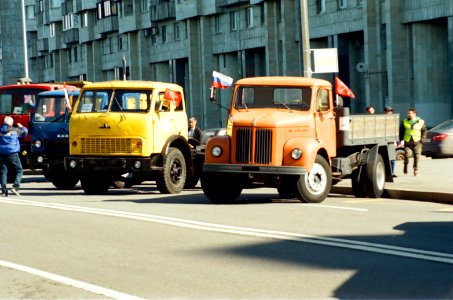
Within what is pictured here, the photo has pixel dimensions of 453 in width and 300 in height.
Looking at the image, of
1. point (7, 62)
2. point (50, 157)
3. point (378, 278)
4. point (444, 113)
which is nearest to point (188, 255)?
point (378, 278)

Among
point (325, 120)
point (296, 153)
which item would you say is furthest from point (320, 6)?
point (296, 153)

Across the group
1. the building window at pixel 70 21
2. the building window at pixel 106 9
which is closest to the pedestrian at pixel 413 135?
the building window at pixel 106 9

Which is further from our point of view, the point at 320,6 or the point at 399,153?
the point at 320,6

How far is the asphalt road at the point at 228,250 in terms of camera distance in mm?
10188

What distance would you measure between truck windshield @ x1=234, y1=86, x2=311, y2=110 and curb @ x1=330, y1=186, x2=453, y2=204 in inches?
109

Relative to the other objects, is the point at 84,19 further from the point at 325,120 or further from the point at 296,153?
the point at 296,153

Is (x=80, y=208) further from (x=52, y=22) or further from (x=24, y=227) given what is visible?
(x=52, y=22)

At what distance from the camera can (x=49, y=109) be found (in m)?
29.8

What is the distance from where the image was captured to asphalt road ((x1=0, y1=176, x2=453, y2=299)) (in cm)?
1019

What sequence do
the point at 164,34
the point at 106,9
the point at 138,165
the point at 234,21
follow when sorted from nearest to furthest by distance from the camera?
1. the point at 138,165
2. the point at 234,21
3. the point at 164,34
4. the point at 106,9

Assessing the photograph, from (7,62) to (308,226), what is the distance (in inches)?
4210

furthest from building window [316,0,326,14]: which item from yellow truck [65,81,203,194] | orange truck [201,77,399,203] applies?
orange truck [201,77,399,203]

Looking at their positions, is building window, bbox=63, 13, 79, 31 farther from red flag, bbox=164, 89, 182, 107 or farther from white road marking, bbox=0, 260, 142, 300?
white road marking, bbox=0, 260, 142, 300

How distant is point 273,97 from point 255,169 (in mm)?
1915
